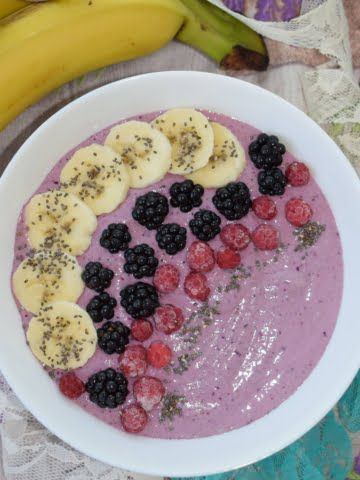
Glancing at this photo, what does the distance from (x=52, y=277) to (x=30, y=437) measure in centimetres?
43

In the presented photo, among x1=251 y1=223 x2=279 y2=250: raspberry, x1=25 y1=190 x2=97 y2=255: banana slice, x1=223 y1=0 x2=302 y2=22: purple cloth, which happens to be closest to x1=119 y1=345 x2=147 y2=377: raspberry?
x1=25 y1=190 x2=97 y2=255: banana slice

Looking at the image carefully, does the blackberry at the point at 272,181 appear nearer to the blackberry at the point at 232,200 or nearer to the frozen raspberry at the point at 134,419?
the blackberry at the point at 232,200

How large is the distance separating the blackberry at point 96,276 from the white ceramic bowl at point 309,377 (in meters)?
0.19

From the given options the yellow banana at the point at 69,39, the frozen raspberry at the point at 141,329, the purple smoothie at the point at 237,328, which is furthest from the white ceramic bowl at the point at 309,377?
the frozen raspberry at the point at 141,329

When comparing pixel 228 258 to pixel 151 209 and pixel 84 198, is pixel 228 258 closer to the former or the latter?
pixel 151 209

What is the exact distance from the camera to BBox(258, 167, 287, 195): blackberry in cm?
161

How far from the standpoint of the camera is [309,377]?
1.66m

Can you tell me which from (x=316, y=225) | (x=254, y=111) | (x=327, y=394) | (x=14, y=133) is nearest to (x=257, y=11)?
(x=254, y=111)

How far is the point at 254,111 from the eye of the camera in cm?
166

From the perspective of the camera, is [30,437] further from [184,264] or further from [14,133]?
[14,133]

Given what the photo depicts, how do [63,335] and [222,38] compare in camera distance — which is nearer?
[63,335]

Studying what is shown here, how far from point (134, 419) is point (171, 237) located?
430 mm

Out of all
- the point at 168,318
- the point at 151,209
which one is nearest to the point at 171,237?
the point at 151,209

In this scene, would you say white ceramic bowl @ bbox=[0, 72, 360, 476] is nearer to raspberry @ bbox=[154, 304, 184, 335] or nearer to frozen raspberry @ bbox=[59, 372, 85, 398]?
frozen raspberry @ bbox=[59, 372, 85, 398]
